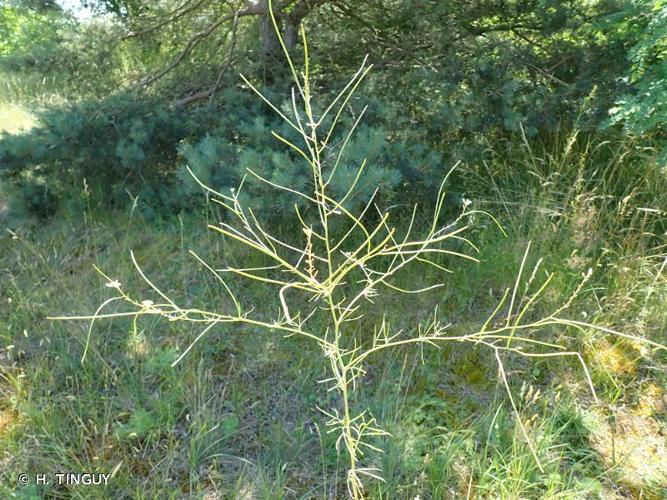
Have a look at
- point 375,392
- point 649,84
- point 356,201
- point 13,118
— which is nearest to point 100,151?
point 356,201

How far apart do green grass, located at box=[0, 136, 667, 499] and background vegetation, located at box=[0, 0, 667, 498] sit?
0.04 feet

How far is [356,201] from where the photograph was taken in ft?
8.29

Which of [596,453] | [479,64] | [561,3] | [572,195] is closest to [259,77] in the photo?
[479,64]

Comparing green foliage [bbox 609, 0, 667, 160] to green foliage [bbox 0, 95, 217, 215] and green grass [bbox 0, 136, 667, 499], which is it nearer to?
green grass [bbox 0, 136, 667, 499]

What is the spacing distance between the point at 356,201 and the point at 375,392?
0.90m

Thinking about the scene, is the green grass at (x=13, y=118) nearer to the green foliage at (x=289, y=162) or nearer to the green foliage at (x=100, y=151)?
the green foliage at (x=100, y=151)

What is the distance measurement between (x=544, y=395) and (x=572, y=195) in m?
1.32

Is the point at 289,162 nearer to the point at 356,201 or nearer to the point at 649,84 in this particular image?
the point at 356,201

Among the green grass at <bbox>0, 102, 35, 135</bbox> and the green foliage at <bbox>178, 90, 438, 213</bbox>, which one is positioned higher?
the green grass at <bbox>0, 102, 35, 135</bbox>

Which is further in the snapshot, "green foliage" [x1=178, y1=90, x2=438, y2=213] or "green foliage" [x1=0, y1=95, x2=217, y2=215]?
"green foliage" [x1=0, y1=95, x2=217, y2=215]

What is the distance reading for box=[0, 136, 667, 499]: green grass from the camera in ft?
6.18

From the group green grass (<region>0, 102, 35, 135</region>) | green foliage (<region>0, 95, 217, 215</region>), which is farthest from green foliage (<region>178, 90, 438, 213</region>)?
green grass (<region>0, 102, 35, 135</region>)

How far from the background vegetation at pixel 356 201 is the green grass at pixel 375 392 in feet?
0.04

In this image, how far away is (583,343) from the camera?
230 centimetres
